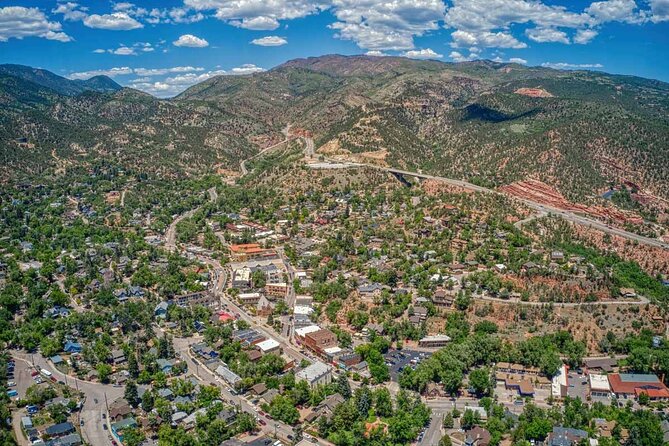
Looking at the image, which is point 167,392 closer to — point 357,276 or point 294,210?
point 357,276

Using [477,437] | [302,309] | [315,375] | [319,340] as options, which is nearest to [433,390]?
[477,437]

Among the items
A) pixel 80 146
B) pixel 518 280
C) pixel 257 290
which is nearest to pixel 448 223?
pixel 518 280

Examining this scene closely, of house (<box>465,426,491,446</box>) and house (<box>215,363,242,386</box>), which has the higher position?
house (<box>215,363,242,386</box>)

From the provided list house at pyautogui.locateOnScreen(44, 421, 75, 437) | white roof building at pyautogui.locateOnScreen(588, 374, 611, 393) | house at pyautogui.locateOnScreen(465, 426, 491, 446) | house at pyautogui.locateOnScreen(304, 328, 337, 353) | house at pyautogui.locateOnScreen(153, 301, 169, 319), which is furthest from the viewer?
house at pyautogui.locateOnScreen(153, 301, 169, 319)

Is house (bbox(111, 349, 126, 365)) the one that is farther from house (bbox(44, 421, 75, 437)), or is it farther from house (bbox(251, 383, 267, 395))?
house (bbox(251, 383, 267, 395))

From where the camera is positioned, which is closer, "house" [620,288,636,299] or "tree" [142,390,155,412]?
"tree" [142,390,155,412]

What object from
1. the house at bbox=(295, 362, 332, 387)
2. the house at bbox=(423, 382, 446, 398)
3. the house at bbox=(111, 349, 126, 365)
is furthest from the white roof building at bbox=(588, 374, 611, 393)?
the house at bbox=(111, 349, 126, 365)
